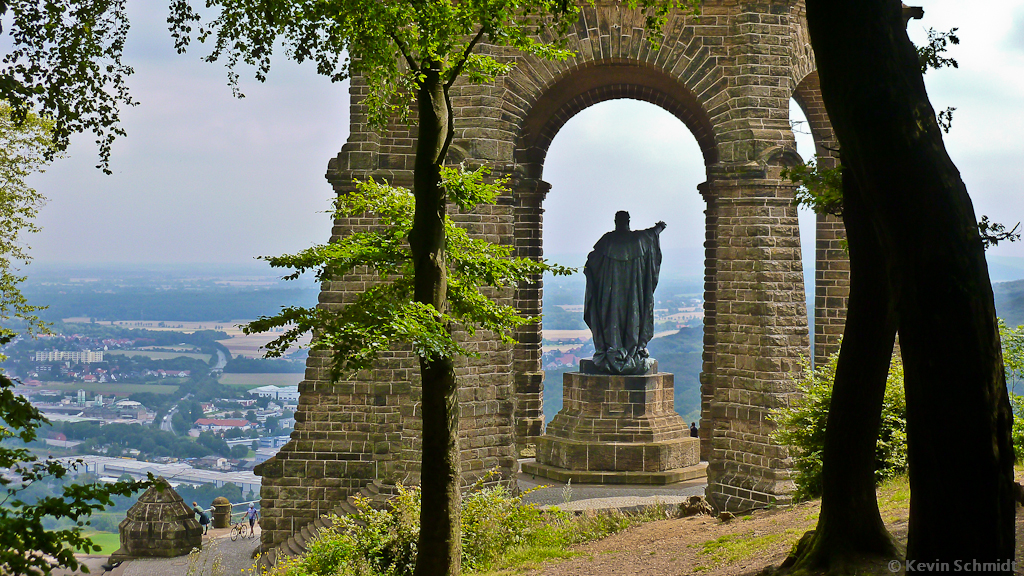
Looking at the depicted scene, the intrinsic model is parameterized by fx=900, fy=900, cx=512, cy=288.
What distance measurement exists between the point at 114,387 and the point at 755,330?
62.5m

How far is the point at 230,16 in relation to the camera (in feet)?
28.1

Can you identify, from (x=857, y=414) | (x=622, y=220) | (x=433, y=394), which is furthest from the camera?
(x=622, y=220)

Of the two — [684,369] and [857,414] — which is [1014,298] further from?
[857,414]

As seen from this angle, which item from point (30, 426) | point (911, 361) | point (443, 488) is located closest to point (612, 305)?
point (443, 488)

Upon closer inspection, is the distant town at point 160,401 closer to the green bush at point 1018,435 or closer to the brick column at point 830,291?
the brick column at point 830,291

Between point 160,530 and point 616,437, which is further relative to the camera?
point 160,530

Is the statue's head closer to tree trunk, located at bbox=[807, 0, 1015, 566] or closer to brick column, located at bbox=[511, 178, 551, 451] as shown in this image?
brick column, located at bbox=[511, 178, 551, 451]

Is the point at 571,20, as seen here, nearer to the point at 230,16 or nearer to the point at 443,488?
the point at 230,16

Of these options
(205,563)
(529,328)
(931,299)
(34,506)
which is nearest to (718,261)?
(529,328)

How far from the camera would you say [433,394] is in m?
8.77

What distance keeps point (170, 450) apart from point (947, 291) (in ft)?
174

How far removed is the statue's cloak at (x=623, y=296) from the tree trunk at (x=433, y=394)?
26.1 ft

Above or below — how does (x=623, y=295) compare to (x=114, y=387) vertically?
above

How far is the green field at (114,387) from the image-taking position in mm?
64625
